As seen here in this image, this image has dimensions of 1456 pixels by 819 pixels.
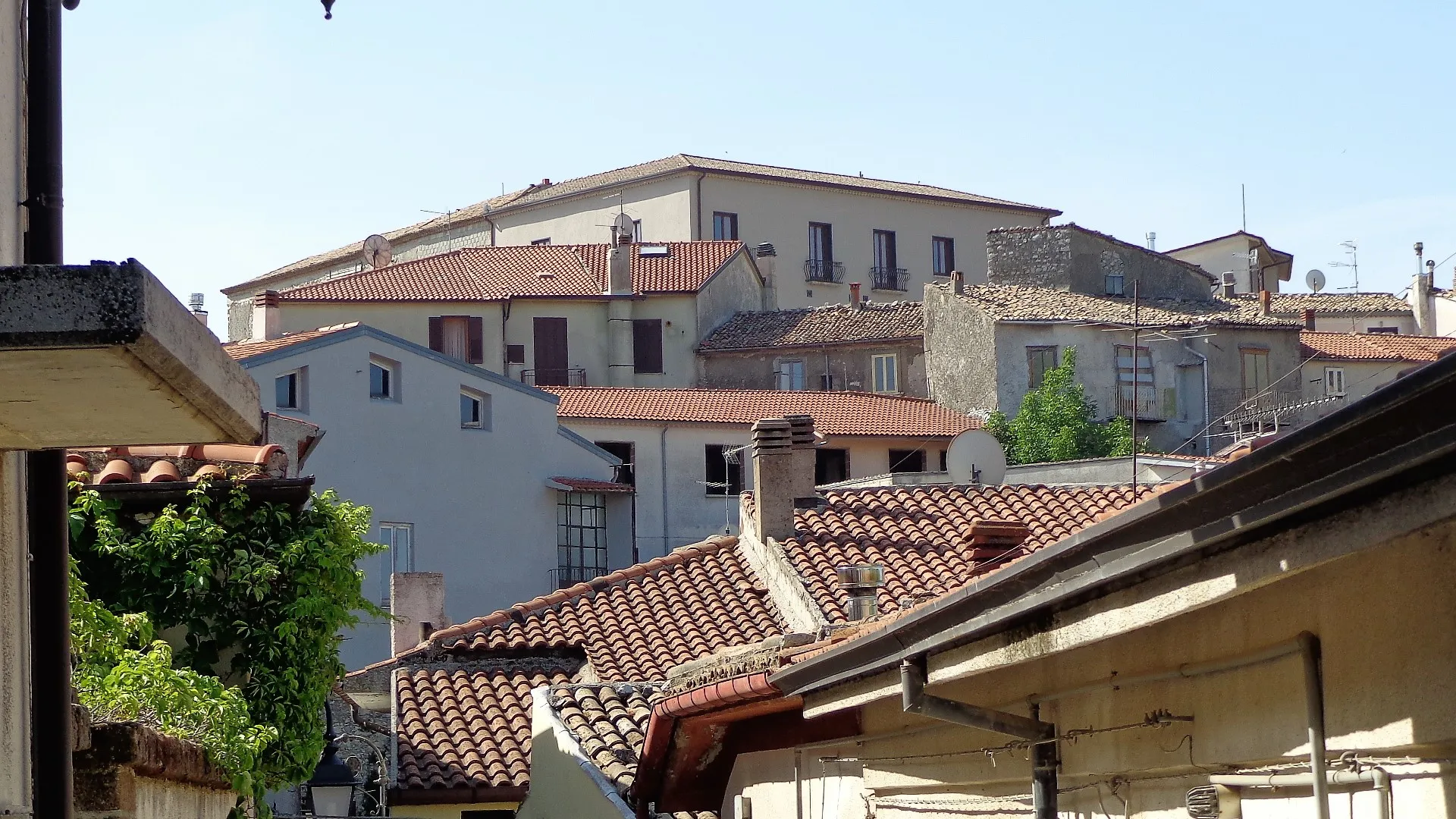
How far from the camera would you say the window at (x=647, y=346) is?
56.2 meters

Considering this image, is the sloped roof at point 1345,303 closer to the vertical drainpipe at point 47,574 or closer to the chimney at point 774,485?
the chimney at point 774,485

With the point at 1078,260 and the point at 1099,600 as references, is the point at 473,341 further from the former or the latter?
the point at 1099,600

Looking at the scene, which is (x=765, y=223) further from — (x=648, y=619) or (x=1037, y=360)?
(x=648, y=619)

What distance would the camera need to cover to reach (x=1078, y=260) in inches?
2243

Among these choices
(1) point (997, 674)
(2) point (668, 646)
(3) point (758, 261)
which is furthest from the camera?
(3) point (758, 261)

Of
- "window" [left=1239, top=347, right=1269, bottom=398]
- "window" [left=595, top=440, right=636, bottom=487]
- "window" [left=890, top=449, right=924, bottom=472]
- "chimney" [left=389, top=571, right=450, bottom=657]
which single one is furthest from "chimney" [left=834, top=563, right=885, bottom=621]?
"window" [left=1239, top=347, right=1269, bottom=398]

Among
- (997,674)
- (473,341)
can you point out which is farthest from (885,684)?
(473,341)

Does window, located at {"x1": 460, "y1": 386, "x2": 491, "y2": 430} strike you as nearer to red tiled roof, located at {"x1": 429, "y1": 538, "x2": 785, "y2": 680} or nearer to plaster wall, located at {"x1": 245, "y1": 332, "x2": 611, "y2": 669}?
plaster wall, located at {"x1": 245, "y1": 332, "x2": 611, "y2": 669}

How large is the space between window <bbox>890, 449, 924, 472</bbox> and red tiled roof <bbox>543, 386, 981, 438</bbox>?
46 centimetres

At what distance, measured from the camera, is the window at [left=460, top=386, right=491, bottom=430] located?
138 feet

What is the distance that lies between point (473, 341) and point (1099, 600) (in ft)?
165

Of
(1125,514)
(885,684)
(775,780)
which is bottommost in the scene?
(775,780)

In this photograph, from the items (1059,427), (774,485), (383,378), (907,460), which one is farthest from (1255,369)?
(774,485)

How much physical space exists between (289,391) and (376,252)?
2355cm
